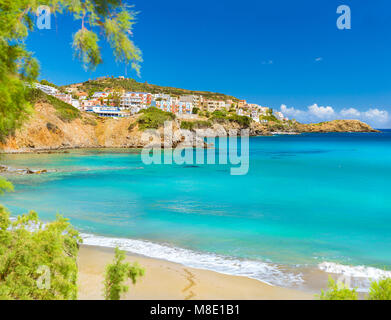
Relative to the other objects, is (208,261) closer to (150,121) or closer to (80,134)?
(150,121)

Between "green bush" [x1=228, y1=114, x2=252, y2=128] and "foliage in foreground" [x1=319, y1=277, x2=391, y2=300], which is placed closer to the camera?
"foliage in foreground" [x1=319, y1=277, x2=391, y2=300]

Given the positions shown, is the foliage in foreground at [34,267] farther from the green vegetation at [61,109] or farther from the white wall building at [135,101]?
the white wall building at [135,101]

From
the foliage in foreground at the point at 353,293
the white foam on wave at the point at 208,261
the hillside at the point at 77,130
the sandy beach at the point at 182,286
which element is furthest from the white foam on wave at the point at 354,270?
the hillside at the point at 77,130

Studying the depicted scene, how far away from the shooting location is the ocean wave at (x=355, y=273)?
764 centimetres

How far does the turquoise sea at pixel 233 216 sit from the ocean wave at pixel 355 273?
0.14 feet

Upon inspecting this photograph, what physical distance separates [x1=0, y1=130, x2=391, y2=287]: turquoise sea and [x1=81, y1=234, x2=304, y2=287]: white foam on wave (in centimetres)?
3

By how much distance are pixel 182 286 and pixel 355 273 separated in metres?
4.56

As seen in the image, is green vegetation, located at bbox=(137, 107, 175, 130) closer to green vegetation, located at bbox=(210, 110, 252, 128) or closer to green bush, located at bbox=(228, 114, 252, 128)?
green vegetation, located at bbox=(210, 110, 252, 128)

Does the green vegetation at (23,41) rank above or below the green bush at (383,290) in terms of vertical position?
above

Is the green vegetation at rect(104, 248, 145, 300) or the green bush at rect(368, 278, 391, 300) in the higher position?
→ the green bush at rect(368, 278, 391, 300)

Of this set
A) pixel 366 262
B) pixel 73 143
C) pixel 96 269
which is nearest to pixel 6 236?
pixel 96 269

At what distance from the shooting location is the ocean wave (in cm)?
764

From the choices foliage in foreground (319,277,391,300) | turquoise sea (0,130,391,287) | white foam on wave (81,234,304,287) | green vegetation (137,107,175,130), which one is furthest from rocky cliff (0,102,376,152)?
foliage in foreground (319,277,391,300)

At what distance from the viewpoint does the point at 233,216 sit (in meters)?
15.1
